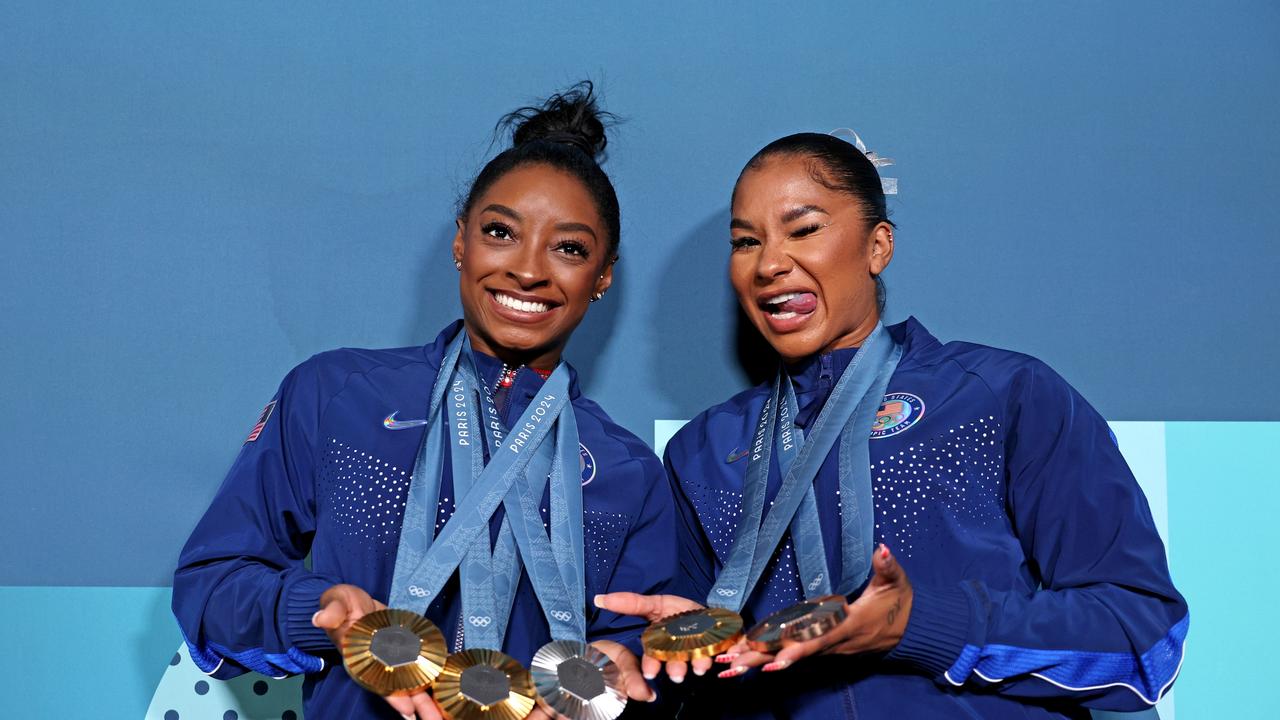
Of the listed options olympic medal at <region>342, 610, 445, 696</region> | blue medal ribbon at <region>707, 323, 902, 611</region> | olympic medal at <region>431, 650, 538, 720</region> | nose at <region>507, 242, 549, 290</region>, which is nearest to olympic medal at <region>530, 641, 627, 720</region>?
olympic medal at <region>431, 650, 538, 720</region>

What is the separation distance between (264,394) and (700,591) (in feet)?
3.31

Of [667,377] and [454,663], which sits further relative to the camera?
[667,377]

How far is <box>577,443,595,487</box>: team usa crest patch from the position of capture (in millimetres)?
1929

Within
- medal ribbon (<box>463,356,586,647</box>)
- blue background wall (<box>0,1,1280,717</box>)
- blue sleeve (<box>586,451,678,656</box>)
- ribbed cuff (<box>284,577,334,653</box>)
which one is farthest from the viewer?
blue background wall (<box>0,1,1280,717</box>)

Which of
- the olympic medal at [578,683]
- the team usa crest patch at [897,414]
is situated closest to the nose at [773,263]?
the team usa crest patch at [897,414]

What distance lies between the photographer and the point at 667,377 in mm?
2379

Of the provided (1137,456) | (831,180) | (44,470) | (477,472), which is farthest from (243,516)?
(1137,456)

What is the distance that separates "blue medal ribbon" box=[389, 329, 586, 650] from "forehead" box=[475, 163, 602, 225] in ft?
0.96

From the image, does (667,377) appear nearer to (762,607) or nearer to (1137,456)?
(762,607)

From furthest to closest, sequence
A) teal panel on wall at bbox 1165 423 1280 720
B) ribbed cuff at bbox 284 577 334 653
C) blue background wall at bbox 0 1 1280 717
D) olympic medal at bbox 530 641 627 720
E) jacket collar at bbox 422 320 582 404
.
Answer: blue background wall at bbox 0 1 1280 717 → teal panel on wall at bbox 1165 423 1280 720 → jacket collar at bbox 422 320 582 404 → ribbed cuff at bbox 284 577 334 653 → olympic medal at bbox 530 641 627 720

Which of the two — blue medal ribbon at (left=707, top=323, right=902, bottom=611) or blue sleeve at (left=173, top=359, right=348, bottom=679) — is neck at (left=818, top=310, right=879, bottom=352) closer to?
blue medal ribbon at (left=707, top=323, right=902, bottom=611)

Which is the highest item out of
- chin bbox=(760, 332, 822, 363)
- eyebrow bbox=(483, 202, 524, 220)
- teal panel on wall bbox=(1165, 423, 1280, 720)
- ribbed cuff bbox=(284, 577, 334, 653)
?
eyebrow bbox=(483, 202, 524, 220)

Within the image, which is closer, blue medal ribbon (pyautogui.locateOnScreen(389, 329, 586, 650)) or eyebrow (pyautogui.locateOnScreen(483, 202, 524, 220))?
blue medal ribbon (pyautogui.locateOnScreen(389, 329, 586, 650))

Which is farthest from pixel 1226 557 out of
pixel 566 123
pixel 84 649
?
pixel 84 649
